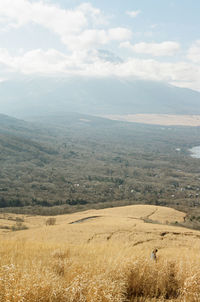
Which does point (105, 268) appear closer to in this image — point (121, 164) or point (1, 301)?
point (1, 301)

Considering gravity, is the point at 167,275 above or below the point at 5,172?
above

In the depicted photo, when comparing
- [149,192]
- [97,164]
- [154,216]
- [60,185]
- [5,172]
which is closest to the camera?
[154,216]

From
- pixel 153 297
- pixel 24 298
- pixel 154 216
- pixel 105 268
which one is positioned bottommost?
pixel 154 216

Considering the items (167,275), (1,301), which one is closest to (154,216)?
(167,275)

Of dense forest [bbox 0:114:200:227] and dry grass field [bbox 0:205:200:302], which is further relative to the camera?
dense forest [bbox 0:114:200:227]

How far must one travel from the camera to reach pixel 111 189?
3871 inches

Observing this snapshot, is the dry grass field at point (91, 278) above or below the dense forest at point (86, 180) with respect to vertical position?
above

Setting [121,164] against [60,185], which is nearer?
[60,185]

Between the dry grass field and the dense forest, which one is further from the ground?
the dry grass field

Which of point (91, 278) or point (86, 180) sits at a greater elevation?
point (91, 278)

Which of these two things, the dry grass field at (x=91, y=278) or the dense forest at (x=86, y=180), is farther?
the dense forest at (x=86, y=180)

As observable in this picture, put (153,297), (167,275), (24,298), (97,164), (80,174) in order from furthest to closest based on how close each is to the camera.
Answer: (97,164) < (80,174) < (167,275) < (153,297) < (24,298)

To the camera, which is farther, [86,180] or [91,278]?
[86,180]

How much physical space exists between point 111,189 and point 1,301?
95062 mm
